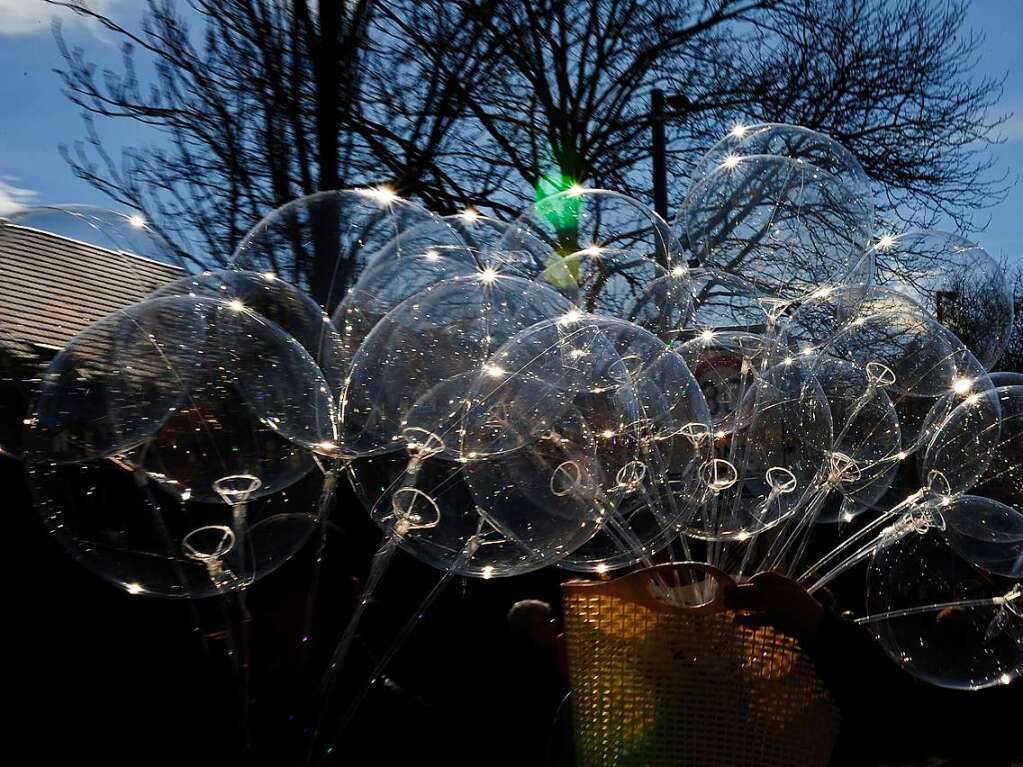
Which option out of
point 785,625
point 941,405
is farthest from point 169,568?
point 941,405

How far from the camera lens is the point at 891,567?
11.7 ft

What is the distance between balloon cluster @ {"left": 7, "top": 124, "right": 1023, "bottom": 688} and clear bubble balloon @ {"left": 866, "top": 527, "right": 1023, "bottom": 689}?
10mm

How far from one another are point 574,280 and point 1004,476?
77.1 inches

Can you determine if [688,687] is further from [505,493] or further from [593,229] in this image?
[593,229]

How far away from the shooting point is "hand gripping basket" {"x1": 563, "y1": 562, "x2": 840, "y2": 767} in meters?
2.04

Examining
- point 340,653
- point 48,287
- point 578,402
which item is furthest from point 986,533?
point 48,287

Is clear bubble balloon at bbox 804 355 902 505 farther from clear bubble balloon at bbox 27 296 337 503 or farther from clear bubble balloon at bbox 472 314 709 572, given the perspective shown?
clear bubble balloon at bbox 27 296 337 503

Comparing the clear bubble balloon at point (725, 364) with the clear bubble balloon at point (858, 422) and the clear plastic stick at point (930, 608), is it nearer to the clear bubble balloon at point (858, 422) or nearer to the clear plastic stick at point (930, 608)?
the clear bubble balloon at point (858, 422)

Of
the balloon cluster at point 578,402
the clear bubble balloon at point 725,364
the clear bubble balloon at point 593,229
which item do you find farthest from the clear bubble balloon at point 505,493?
the clear bubble balloon at point 593,229

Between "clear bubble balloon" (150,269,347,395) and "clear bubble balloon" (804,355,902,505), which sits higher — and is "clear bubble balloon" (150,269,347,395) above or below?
above

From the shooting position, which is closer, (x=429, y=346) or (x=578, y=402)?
(x=578, y=402)

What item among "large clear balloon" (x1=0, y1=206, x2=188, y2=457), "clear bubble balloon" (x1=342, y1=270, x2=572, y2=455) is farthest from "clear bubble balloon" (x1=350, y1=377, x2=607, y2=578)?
"large clear balloon" (x1=0, y1=206, x2=188, y2=457)

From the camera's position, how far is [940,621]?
3.37m

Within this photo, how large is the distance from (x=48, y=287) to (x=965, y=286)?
13.1 feet
